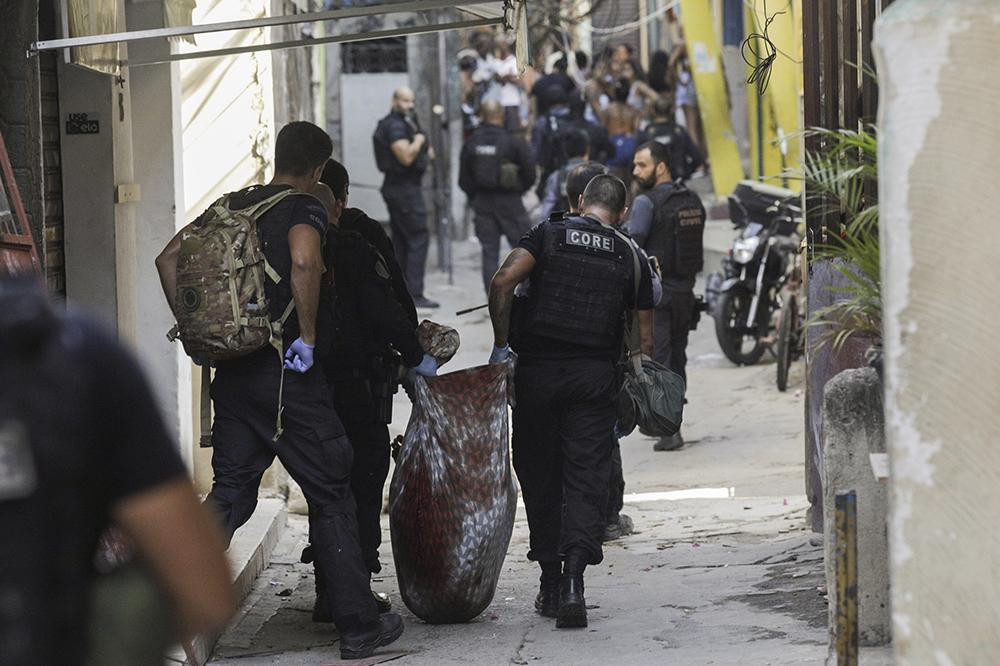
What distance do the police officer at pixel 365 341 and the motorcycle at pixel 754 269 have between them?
22.1ft

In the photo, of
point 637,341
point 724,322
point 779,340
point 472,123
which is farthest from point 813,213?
point 472,123

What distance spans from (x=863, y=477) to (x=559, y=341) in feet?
5.52

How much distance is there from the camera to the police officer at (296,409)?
564cm

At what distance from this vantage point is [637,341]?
671cm

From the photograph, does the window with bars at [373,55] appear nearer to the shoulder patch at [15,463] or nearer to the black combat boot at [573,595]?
the black combat boot at [573,595]

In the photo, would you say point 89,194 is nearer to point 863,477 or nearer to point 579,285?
point 579,285

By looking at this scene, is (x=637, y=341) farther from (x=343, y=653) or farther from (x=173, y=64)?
(x=173, y=64)

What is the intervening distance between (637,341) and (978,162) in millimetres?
3256

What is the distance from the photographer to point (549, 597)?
662 centimetres

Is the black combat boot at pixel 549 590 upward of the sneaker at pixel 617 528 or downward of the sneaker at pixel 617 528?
upward

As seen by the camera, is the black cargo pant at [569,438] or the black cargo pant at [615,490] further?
the black cargo pant at [615,490]

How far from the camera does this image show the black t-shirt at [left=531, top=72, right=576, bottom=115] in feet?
66.5

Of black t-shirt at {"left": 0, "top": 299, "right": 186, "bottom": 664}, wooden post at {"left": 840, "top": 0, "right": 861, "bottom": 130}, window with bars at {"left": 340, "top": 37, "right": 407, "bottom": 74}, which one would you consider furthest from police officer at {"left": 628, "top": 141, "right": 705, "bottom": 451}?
window with bars at {"left": 340, "top": 37, "right": 407, "bottom": 74}

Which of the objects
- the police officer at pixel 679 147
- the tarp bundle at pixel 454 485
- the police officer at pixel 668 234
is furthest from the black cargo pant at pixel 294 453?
the police officer at pixel 679 147
